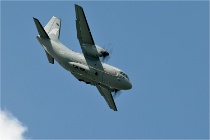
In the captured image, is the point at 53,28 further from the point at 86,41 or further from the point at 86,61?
the point at 86,61

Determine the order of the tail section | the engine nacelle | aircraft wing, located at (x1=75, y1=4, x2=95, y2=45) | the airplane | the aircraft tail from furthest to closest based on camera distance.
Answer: the aircraft tail, the tail section, the engine nacelle, the airplane, aircraft wing, located at (x1=75, y1=4, x2=95, y2=45)

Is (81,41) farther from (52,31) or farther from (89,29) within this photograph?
(52,31)

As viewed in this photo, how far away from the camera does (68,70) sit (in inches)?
2384

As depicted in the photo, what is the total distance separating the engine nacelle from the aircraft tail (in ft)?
21.9

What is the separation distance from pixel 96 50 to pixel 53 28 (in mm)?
11330

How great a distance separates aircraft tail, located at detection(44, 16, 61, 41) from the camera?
65562 mm

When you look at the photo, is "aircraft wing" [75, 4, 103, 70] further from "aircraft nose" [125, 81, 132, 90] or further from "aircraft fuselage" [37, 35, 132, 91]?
"aircraft nose" [125, 81, 132, 90]

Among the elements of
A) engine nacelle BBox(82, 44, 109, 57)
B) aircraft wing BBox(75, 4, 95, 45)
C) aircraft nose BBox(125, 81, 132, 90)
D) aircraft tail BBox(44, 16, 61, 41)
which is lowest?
aircraft nose BBox(125, 81, 132, 90)

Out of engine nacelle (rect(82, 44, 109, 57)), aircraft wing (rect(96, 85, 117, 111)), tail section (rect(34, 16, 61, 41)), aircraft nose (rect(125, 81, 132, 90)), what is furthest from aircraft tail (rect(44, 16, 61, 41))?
aircraft nose (rect(125, 81, 132, 90))

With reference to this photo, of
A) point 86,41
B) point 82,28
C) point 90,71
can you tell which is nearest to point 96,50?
point 86,41

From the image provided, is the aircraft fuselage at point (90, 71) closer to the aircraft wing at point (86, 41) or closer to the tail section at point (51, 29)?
the aircraft wing at point (86, 41)

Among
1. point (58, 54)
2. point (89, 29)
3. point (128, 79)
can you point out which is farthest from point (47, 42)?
point (128, 79)

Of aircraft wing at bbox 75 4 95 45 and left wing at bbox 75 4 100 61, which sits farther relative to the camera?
left wing at bbox 75 4 100 61

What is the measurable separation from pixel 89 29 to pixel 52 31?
9944 millimetres
